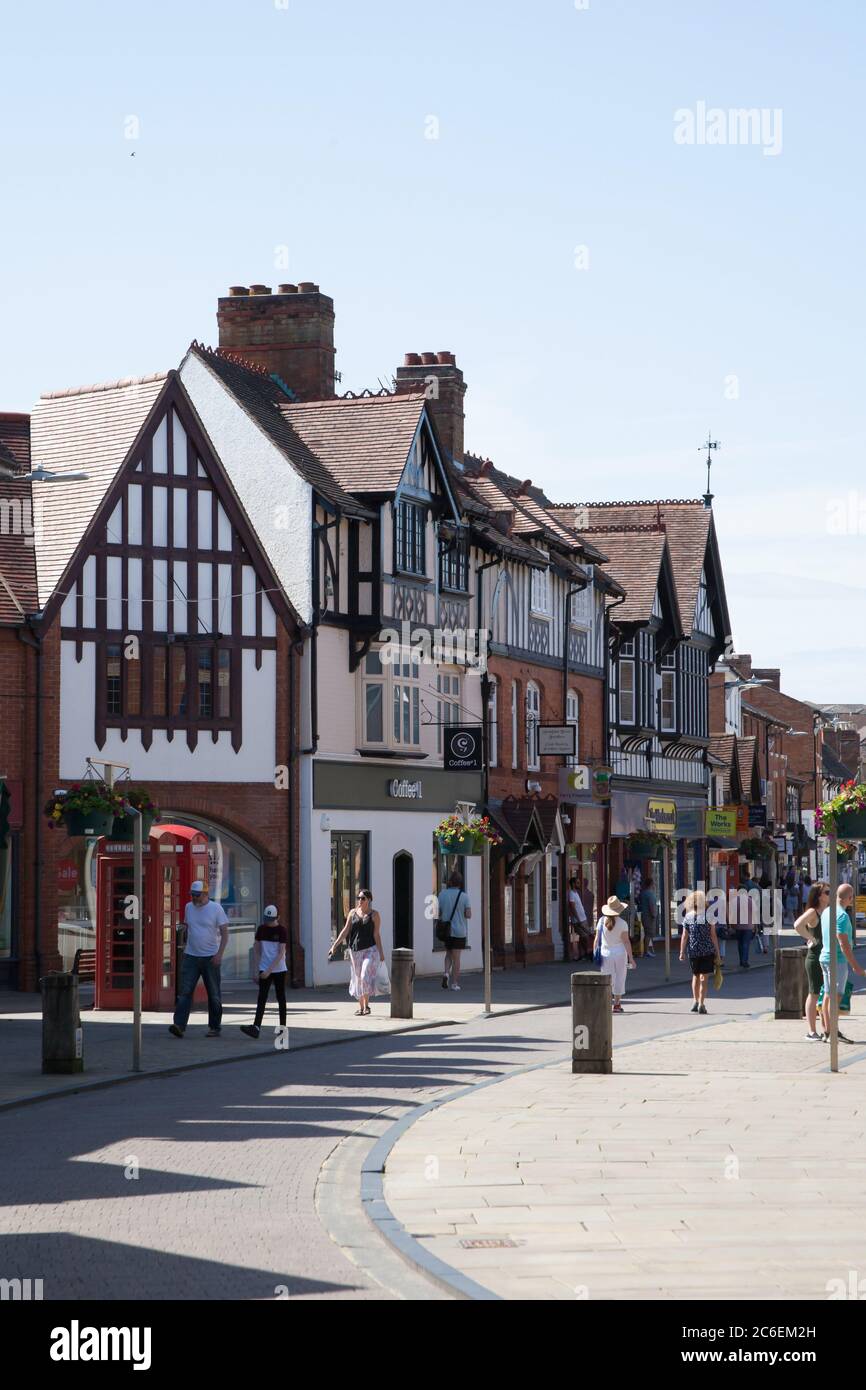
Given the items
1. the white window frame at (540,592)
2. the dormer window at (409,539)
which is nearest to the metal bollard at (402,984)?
the dormer window at (409,539)

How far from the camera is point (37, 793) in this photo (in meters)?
31.4

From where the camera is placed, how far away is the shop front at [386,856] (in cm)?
3472

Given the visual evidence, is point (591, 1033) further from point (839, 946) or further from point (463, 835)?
point (463, 835)

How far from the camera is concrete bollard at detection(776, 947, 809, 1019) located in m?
25.9

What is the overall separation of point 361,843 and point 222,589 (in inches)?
226

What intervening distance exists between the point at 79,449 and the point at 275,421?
4494mm

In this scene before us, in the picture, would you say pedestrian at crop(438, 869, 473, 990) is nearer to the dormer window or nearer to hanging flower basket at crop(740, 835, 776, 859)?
the dormer window

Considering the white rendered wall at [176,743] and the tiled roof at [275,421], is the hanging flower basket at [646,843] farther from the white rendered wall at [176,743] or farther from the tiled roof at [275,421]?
the white rendered wall at [176,743]

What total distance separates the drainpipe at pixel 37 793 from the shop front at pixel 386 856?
16.5 feet

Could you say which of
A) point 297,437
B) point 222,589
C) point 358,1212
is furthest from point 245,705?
point 358,1212

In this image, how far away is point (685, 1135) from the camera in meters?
14.1

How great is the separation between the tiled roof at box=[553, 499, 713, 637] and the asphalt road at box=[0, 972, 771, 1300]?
117ft

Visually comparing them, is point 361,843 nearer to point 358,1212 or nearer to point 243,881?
point 243,881
